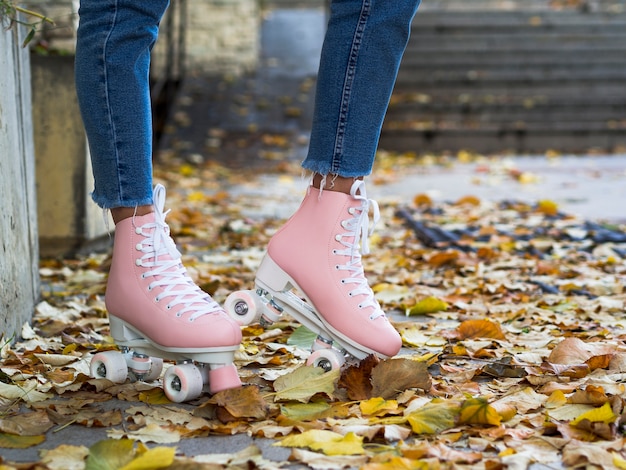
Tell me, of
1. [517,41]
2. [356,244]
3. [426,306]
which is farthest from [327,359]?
[517,41]

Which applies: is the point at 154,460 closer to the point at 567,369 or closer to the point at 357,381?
the point at 357,381

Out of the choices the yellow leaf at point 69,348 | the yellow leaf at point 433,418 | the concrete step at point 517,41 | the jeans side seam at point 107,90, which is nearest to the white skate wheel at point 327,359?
the yellow leaf at point 433,418

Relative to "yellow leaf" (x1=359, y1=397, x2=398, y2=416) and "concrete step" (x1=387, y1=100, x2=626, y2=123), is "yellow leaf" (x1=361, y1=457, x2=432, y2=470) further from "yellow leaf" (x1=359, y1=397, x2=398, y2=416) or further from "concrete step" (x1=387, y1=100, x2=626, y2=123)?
"concrete step" (x1=387, y1=100, x2=626, y2=123)

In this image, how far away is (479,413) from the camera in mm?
1250

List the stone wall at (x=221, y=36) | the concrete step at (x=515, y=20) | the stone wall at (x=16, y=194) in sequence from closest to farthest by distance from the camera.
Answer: the stone wall at (x=16, y=194), the stone wall at (x=221, y=36), the concrete step at (x=515, y=20)

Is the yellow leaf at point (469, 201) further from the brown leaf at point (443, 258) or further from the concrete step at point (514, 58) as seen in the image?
the concrete step at point (514, 58)

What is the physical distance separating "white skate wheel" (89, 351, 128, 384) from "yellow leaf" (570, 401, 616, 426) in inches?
29.2

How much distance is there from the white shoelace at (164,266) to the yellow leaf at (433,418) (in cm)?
38

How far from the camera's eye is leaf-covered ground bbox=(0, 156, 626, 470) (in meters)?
1.16

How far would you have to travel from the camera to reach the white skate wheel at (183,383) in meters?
1.36

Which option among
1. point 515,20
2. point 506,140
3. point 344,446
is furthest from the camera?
point 515,20

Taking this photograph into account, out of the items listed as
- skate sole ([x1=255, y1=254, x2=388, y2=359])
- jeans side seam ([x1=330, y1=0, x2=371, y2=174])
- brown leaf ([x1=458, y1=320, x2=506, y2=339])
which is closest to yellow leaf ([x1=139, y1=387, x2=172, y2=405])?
skate sole ([x1=255, y1=254, x2=388, y2=359])

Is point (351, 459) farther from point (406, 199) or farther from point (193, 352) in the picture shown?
point (406, 199)

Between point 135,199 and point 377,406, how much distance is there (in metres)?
0.52
